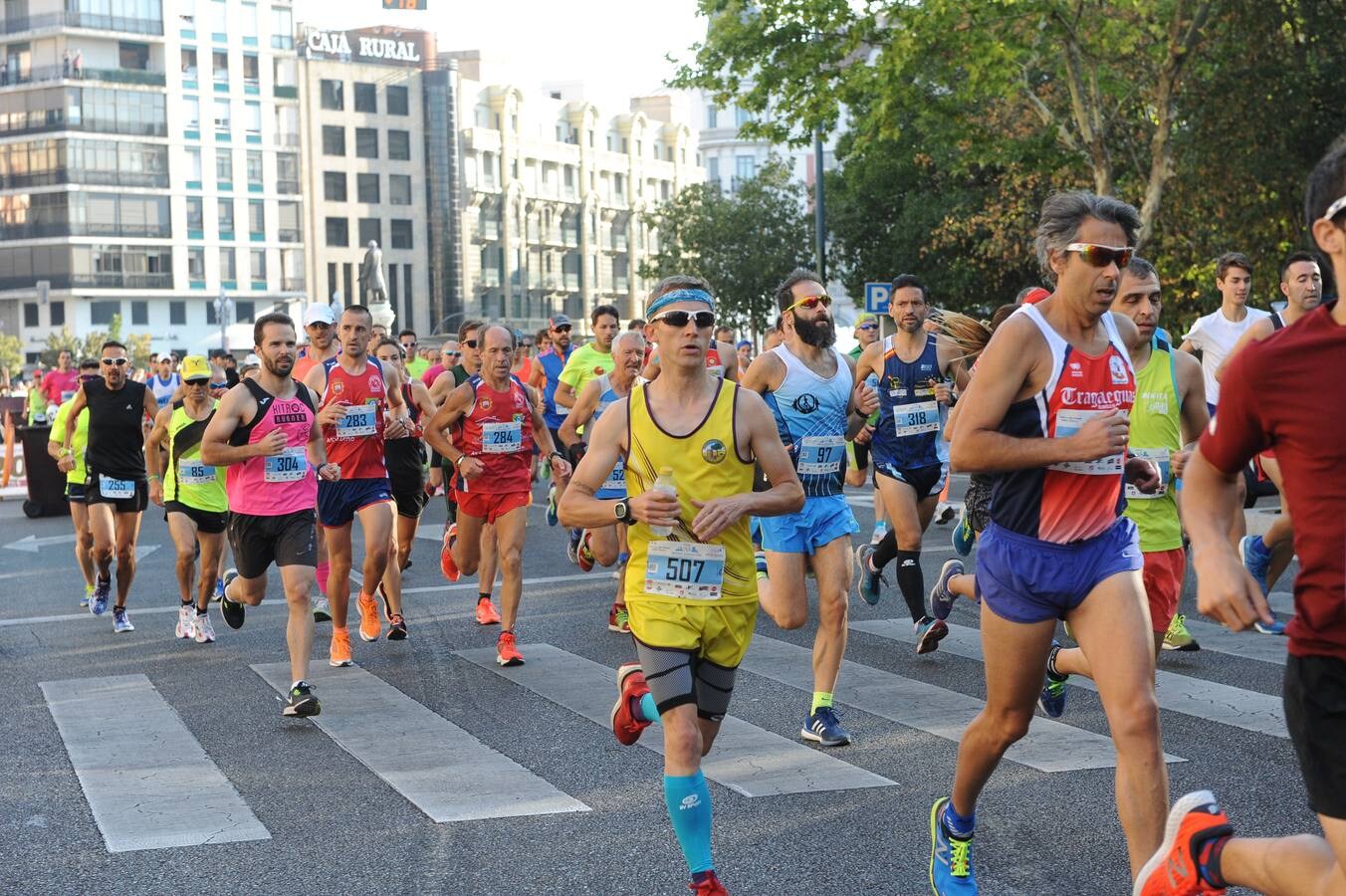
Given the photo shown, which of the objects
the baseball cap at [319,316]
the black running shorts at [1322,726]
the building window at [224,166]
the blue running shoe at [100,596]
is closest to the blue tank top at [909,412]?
the baseball cap at [319,316]

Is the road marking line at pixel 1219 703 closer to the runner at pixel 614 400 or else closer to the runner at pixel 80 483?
the runner at pixel 614 400

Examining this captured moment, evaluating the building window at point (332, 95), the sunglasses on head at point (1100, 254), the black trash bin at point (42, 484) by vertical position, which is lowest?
the black trash bin at point (42, 484)

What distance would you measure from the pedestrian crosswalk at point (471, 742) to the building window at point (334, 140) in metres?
92.3

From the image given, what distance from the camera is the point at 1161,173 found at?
81.3 feet

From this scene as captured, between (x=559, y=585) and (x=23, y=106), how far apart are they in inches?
3406

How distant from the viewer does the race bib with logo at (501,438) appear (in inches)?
430

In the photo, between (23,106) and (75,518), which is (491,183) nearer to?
(23,106)

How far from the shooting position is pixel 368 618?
11.1 metres

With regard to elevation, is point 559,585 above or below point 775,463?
below

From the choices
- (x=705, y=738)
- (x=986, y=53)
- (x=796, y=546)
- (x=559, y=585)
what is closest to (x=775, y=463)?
(x=705, y=738)

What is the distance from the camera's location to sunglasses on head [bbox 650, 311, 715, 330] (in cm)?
578

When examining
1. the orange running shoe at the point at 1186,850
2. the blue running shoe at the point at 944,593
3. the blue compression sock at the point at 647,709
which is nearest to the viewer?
the orange running shoe at the point at 1186,850

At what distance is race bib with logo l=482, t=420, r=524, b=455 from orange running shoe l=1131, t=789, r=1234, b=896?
700cm

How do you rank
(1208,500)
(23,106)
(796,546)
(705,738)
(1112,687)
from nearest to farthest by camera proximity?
(1208,500), (1112,687), (705,738), (796,546), (23,106)
